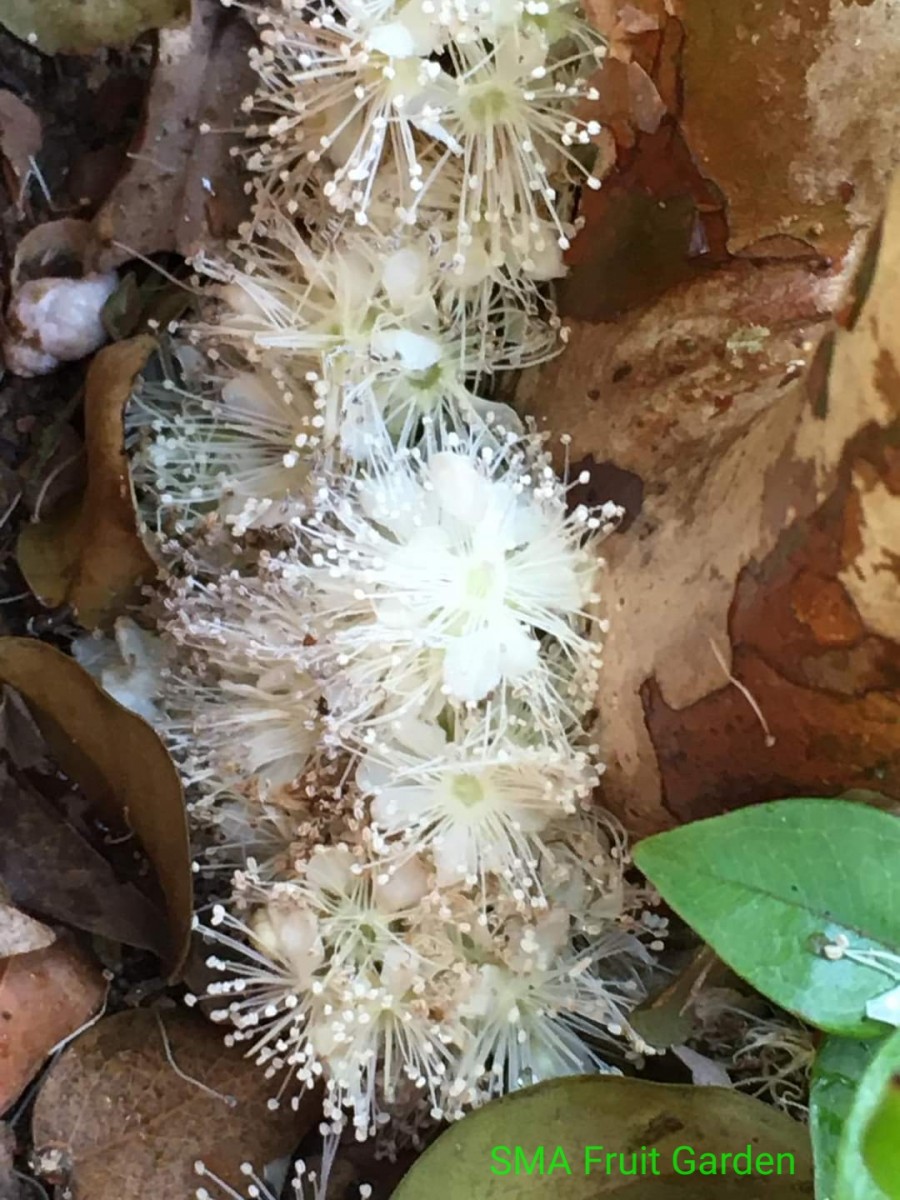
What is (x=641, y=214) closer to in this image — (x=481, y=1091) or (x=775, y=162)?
(x=775, y=162)

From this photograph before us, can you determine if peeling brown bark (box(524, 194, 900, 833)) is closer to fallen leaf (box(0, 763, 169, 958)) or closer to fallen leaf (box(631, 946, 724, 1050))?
fallen leaf (box(631, 946, 724, 1050))

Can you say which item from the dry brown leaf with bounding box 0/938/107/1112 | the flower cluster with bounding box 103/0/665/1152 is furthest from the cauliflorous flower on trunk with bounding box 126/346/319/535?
the dry brown leaf with bounding box 0/938/107/1112

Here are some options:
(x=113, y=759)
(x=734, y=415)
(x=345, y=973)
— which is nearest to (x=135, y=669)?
(x=113, y=759)

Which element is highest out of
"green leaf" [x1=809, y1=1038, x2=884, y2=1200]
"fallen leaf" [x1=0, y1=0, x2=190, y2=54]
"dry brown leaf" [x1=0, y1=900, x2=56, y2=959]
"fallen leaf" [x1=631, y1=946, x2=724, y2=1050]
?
"fallen leaf" [x1=0, y1=0, x2=190, y2=54]

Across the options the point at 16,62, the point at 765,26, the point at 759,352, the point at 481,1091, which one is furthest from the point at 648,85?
the point at 481,1091

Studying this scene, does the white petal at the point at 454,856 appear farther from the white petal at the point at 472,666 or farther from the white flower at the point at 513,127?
the white flower at the point at 513,127

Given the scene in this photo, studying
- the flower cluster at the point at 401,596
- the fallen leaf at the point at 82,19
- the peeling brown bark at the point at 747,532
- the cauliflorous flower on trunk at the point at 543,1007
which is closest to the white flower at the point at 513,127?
the flower cluster at the point at 401,596
